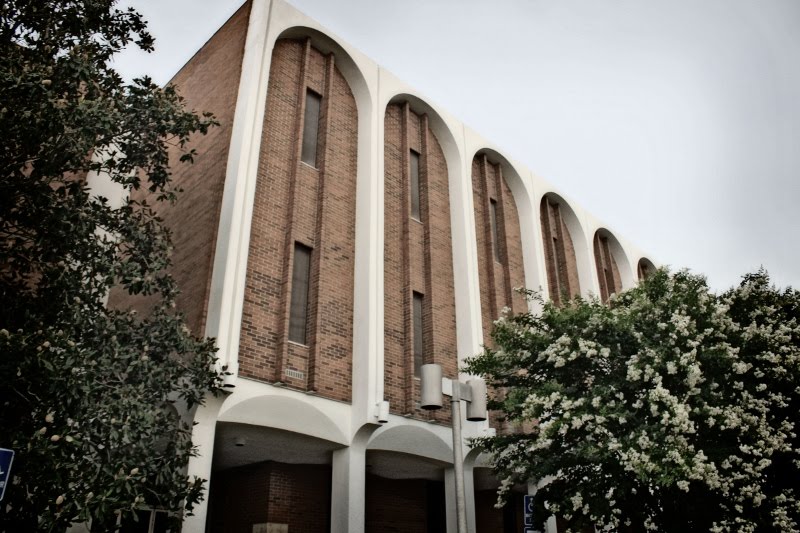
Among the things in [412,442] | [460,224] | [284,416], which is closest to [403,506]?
[412,442]

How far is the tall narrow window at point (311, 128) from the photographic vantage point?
1503cm

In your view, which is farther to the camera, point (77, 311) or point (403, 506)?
point (403, 506)

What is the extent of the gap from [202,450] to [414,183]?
33.1 ft

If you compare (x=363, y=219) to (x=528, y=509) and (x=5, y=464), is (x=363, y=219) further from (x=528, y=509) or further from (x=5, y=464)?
(x=5, y=464)

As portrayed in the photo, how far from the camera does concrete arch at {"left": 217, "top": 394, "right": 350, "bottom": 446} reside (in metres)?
11.1

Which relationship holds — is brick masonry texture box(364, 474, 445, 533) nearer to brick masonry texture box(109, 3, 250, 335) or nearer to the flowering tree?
the flowering tree

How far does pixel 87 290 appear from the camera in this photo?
827cm

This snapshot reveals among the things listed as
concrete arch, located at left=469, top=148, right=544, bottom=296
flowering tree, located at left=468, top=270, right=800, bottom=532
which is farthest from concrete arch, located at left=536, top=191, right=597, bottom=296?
flowering tree, located at left=468, top=270, right=800, bottom=532

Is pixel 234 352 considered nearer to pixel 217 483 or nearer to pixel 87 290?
pixel 87 290

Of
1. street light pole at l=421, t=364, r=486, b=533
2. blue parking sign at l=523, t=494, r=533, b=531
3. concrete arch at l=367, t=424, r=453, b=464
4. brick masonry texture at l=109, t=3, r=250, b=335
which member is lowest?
blue parking sign at l=523, t=494, r=533, b=531

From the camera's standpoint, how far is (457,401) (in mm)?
8562

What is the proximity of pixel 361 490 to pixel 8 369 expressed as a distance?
763 centimetres

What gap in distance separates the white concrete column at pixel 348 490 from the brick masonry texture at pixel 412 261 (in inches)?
67.2

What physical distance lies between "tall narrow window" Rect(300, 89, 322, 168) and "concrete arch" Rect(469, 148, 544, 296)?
6.42m
